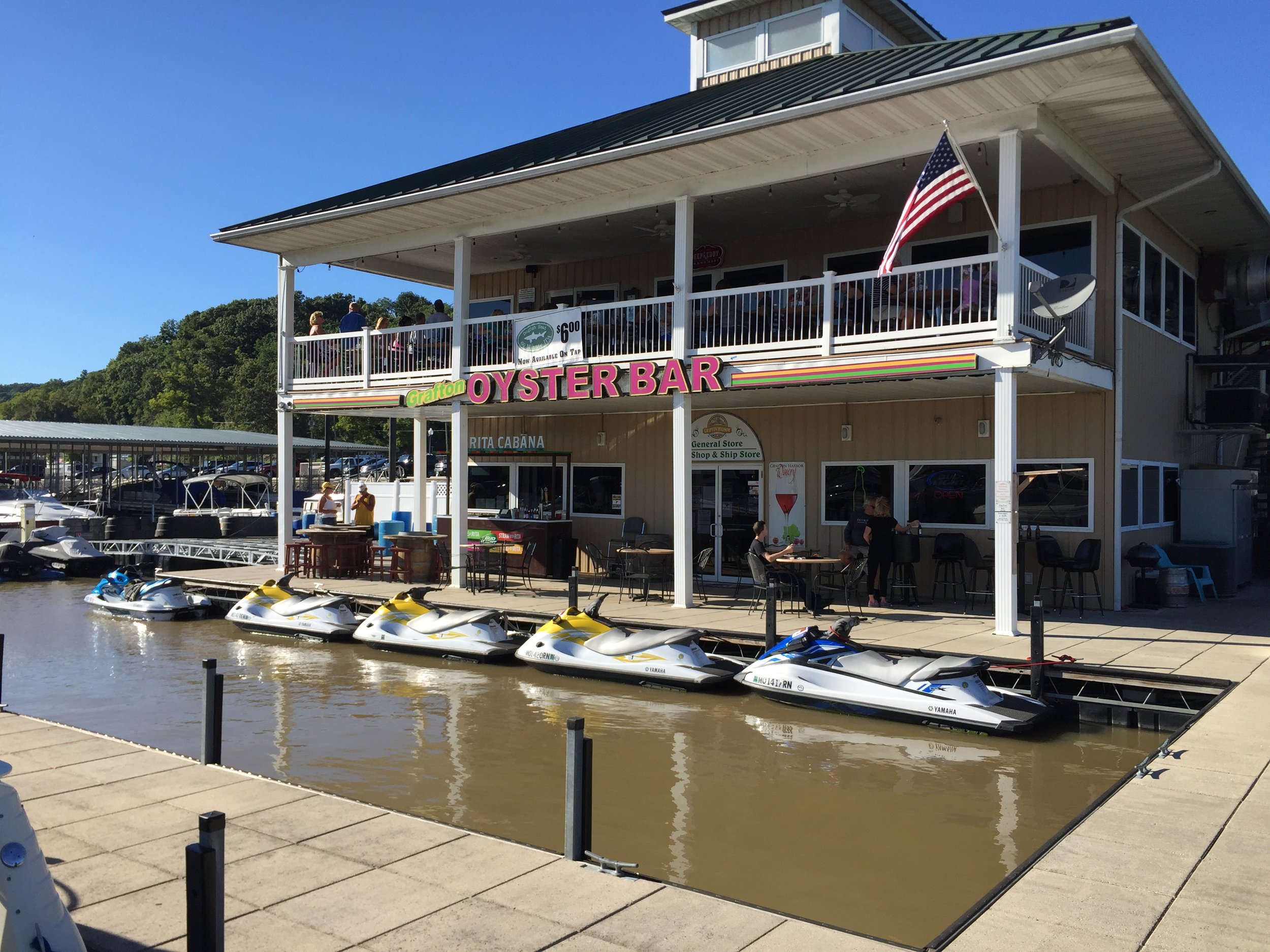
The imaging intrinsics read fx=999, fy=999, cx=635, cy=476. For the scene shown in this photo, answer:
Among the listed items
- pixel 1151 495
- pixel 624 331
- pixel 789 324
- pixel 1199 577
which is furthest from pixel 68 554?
pixel 1199 577

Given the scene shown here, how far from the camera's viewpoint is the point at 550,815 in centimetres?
719

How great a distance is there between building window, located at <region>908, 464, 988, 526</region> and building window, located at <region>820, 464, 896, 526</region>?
38cm

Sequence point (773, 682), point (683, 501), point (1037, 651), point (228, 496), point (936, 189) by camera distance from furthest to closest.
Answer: point (228, 496) → point (683, 501) → point (936, 189) → point (773, 682) → point (1037, 651)

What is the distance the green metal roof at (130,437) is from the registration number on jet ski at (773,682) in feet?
91.9

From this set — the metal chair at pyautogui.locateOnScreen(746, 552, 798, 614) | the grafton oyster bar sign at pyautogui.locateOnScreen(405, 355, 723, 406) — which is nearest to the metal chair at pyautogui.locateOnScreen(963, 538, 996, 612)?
the metal chair at pyautogui.locateOnScreen(746, 552, 798, 614)

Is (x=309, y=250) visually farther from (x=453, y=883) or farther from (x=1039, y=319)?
(x=453, y=883)

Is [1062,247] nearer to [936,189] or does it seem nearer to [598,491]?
[936,189]

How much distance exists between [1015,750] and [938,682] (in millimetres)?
906

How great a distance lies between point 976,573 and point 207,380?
69079 millimetres

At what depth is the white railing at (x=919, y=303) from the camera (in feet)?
40.2

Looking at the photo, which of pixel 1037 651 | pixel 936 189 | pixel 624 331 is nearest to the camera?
pixel 1037 651

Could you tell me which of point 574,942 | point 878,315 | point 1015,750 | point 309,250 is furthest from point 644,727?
point 309,250

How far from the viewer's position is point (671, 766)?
334 inches

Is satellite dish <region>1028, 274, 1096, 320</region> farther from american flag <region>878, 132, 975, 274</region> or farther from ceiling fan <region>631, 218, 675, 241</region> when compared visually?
ceiling fan <region>631, 218, 675, 241</region>
